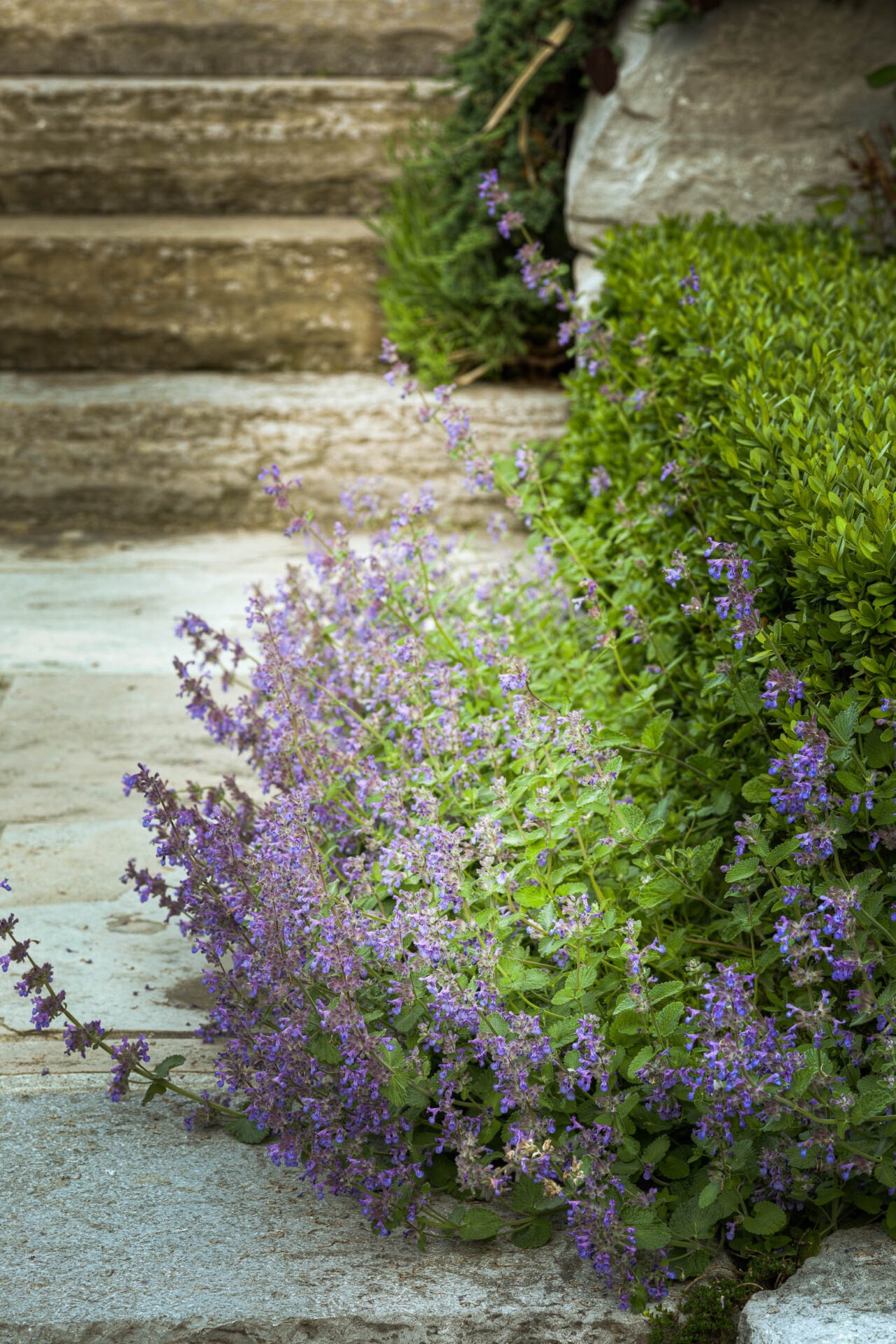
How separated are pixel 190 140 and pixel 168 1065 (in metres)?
4.82

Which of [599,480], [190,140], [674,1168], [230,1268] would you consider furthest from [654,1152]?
[190,140]

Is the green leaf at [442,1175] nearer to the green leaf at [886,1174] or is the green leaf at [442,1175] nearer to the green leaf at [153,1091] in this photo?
the green leaf at [153,1091]

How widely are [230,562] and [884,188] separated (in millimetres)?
2470

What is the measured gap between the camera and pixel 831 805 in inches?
66.4

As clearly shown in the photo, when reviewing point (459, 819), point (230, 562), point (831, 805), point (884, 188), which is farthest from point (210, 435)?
point (831, 805)

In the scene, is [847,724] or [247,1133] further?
[247,1133]

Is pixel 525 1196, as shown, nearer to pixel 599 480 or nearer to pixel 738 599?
pixel 738 599

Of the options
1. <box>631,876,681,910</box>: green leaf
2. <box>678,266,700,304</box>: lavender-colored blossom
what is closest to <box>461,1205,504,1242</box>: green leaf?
<box>631,876,681,910</box>: green leaf

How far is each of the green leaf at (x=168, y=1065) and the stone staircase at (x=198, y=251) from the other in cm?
322

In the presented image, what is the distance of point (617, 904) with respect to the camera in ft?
6.67

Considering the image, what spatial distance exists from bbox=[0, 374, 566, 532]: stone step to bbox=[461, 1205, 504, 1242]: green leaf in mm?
3491

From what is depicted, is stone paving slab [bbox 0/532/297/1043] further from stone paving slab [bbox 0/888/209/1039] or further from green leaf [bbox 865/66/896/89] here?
green leaf [bbox 865/66/896/89]

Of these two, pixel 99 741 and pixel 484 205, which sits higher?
pixel 484 205

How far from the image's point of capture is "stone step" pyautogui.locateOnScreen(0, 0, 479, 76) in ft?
20.1
